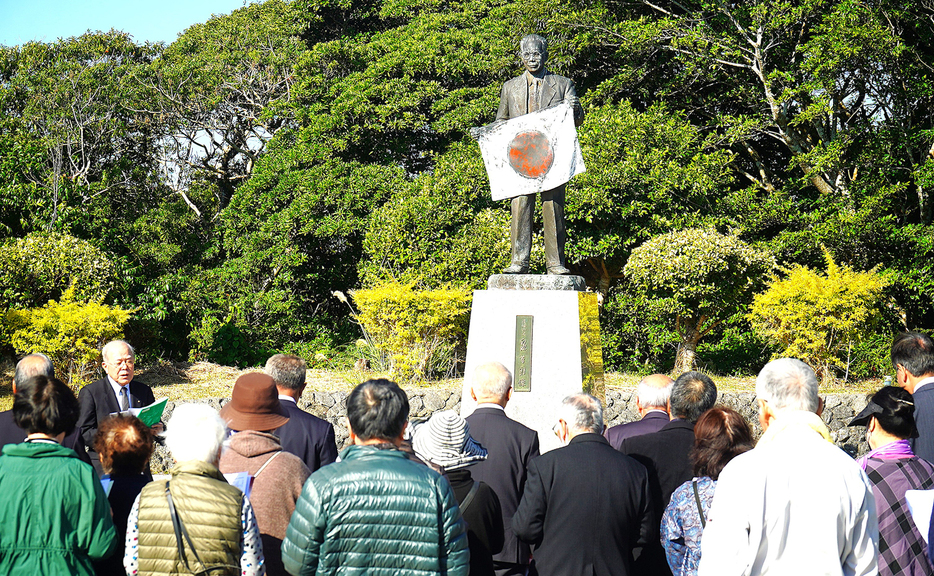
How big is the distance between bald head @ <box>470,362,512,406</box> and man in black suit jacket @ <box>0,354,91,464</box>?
6.43 ft

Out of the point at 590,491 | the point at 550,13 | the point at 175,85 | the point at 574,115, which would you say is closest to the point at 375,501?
the point at 590,491

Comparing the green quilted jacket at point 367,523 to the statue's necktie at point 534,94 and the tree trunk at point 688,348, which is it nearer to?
the statue's necktie at point 534,94

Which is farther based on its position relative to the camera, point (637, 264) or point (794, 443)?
point (637, 264)

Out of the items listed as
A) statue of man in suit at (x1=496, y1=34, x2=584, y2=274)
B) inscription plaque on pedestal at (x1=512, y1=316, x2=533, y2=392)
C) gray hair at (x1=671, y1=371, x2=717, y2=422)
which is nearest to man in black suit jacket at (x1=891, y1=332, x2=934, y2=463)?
gray hair at (x1=671, y1=371, x2=717, y2=422)

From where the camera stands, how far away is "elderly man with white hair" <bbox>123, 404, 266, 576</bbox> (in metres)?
2.47

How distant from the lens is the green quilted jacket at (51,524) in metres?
2.62

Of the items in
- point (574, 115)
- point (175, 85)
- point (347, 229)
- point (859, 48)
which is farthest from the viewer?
point (175, 85)

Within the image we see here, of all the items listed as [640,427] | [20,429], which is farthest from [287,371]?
[640,427]

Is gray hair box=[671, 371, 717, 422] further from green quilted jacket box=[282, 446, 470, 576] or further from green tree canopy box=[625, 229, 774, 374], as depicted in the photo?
green tree canopy box=[625, 229, 774, 374]

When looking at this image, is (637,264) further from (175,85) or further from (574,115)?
(175,85)

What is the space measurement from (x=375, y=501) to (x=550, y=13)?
12872 mm

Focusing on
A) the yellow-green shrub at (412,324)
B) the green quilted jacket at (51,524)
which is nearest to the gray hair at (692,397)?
the green quilted jacket at (51,524)

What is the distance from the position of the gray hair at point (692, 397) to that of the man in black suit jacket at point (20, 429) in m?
2.94

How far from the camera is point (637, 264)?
38.4 feet
